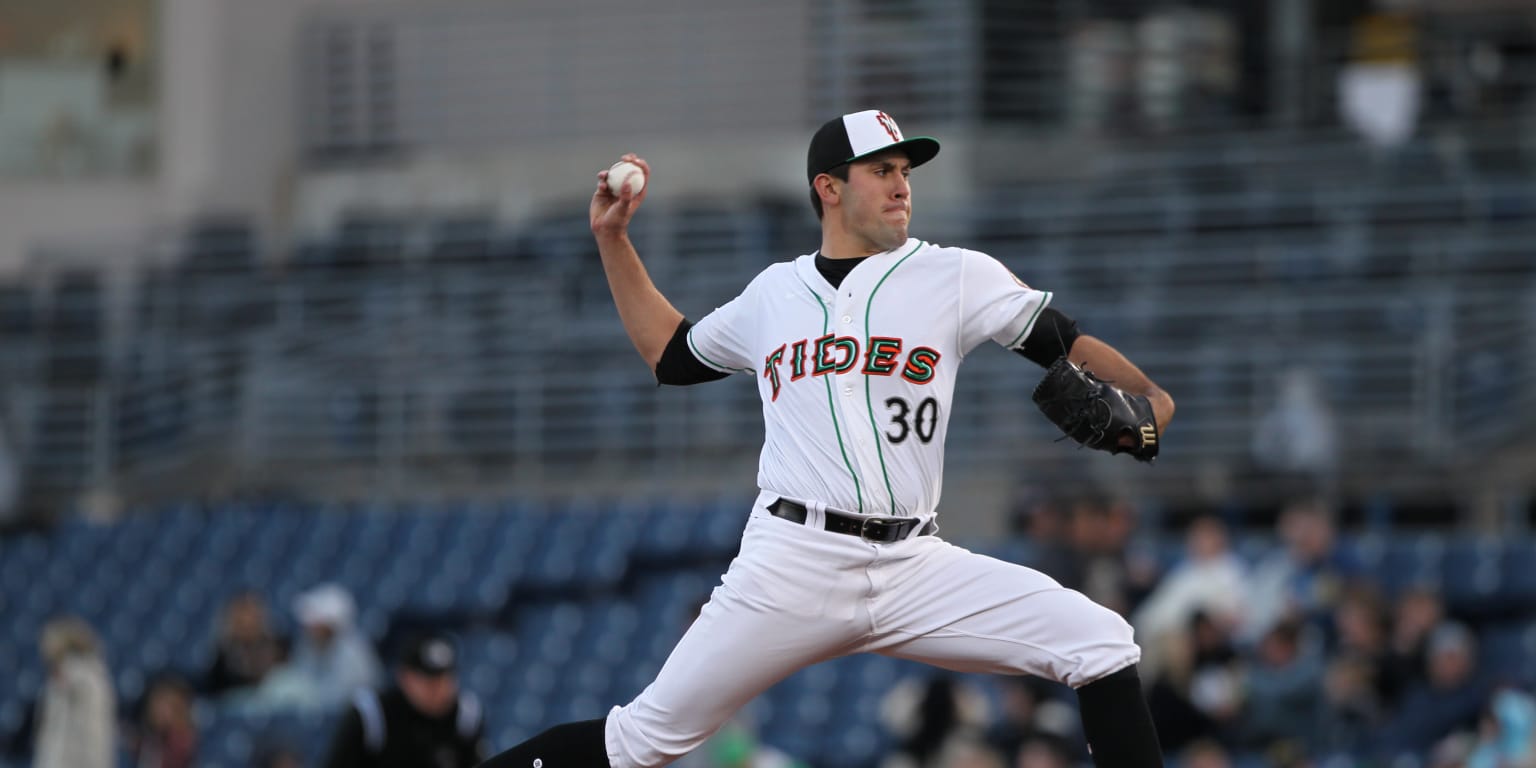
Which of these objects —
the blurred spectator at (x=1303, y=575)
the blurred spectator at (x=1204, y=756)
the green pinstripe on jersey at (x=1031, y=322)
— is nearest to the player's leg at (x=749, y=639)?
the green pinstripe on jersey at (x=1031, y=322)

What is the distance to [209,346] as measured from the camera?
1891 cm

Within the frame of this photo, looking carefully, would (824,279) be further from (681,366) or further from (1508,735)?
(1508,735)

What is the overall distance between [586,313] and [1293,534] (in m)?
7.83

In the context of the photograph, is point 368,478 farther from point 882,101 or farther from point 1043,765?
point 1043,765

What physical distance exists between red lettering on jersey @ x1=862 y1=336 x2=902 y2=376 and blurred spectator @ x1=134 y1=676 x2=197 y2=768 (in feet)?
25.1

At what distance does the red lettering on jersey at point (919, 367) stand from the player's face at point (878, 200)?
31 cm

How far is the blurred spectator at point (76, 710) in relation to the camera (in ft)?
37.8

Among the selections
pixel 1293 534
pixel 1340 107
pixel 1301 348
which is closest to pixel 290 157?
pixel 1340 107

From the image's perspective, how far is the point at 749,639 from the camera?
5.35 meters

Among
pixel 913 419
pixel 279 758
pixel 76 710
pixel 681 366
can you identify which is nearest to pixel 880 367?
pixel 913 419

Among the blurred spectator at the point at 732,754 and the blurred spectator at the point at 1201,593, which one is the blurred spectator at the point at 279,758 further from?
the blurred spectator at the point at 1201,593

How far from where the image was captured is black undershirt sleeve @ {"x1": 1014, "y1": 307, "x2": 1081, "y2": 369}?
5.43m

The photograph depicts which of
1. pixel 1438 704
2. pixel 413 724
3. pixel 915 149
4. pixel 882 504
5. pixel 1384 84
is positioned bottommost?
pixel 1438 704

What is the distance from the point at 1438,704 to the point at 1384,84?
8.61 meters
